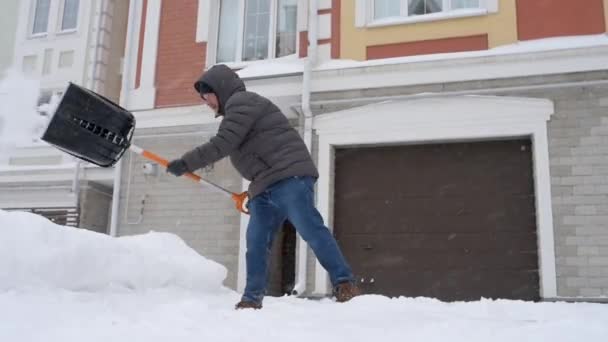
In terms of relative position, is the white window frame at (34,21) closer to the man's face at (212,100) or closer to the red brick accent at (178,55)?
the red brick accent at (178,55)

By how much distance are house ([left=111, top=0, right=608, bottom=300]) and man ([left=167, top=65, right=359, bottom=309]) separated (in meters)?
2.78

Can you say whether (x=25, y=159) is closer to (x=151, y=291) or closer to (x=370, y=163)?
(x=370, y=163)

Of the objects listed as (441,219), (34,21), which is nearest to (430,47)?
(441,219)

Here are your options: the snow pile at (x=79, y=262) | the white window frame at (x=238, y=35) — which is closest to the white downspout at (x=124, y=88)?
the white window frame at (x=238, y=35)

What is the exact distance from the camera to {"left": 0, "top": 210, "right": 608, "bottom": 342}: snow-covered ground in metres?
2.42

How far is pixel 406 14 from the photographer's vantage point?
6.97 m

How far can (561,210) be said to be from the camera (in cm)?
597

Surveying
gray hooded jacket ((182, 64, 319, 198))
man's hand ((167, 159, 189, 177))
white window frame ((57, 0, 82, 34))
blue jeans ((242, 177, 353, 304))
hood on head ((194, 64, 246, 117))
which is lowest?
blue jeans ((242, 177, 353, 304))

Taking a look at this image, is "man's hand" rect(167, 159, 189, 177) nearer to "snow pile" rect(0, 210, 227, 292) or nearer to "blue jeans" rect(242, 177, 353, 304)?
"blue jeans" rect(242, 177, 353, 304)

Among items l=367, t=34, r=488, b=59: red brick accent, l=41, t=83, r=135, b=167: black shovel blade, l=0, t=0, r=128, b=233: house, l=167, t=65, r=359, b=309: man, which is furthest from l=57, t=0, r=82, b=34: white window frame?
l=167, t=65, r=359, b=309: man

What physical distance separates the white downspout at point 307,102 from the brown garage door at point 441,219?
18.8 inches

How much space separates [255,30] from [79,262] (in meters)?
5.17

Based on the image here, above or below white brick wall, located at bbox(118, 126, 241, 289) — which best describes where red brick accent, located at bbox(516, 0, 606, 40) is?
above

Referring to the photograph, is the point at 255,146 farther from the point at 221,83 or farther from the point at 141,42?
the point at 141,42
